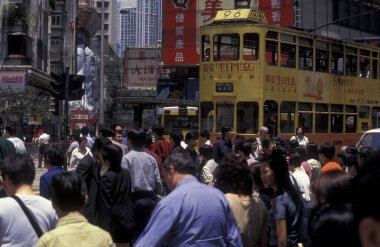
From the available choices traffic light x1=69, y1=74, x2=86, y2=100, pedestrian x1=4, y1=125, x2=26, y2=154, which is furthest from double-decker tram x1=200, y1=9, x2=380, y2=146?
pedestrian x1=4, y1=125, x2=26, y2=154

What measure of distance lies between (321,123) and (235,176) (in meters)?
15.2

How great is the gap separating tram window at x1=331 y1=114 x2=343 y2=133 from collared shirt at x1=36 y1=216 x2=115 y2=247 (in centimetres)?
1752

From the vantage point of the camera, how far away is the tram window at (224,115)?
62.7ft

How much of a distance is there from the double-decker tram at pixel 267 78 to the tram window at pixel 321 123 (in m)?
0.03

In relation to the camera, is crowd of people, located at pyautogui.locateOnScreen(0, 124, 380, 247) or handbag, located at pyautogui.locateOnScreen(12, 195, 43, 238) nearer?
crowd of people, located at pyautogui.locateOnScreen(0, 124, 380, 247)

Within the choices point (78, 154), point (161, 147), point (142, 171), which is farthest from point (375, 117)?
point (142, 171)

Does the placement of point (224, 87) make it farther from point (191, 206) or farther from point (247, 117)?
point (191, 206)

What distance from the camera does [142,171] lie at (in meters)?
8.95

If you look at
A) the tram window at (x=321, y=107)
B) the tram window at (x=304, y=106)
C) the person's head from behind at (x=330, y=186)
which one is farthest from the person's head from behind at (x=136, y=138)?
the tram window at (x=321, y=107)

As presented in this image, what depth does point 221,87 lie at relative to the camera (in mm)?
19250

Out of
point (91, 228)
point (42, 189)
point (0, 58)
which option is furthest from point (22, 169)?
point (0, 58)

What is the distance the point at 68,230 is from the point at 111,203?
3.47m

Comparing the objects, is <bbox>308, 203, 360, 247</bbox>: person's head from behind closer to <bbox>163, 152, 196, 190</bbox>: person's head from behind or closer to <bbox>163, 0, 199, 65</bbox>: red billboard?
<bbox>163, 152, 196, 190</bbox>: person's head from behind

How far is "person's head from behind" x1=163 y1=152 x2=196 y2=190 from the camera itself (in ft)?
16.6
